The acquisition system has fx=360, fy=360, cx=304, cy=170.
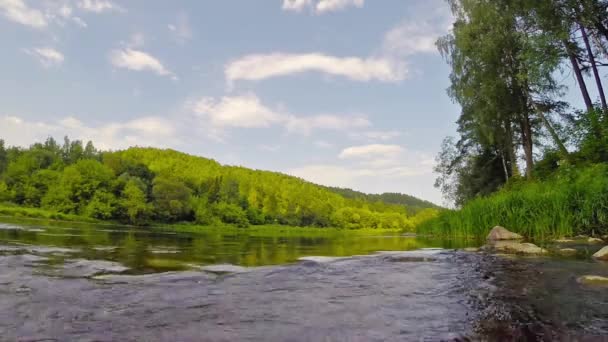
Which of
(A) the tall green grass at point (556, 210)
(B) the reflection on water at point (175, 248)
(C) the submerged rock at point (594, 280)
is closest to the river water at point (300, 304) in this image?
(C) the submerged rock at point (594, 280)

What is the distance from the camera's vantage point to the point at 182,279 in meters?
6.29

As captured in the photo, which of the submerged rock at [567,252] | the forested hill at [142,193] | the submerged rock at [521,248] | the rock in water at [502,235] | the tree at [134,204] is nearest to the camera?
the submerged rock at [567,252]

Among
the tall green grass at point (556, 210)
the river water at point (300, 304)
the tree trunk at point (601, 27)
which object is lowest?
the river water at point (300, 304)

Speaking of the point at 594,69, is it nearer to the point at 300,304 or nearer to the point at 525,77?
the point at 525,77

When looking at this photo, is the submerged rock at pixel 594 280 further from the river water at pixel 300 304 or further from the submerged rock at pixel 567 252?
the submerged rock at pixel 567 252

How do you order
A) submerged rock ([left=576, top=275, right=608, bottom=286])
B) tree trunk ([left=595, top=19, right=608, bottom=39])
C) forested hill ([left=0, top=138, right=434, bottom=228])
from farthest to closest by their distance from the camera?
1. forested hill ([left=0, top=138, right=434, bottom=228])
2. tree trunk ([left=595, top=19, right=608, bottom=39])
3. submerged rock ([left=576, top=275, right=608, bottom=286])

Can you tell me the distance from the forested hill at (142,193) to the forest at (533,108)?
2739 inches

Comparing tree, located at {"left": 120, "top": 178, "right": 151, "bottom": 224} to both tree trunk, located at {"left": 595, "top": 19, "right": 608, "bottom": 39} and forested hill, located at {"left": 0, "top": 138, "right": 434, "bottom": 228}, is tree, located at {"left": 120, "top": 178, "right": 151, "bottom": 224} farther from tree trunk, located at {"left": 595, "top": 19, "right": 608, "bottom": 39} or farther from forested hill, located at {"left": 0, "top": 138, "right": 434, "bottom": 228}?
tree trunk, located at {"left": 595, "top": 19, "right": 608, "bottom": 39}

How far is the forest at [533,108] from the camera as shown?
515 inches

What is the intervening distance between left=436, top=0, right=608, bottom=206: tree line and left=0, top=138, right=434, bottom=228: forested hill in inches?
2708

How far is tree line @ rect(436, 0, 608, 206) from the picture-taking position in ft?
64.1

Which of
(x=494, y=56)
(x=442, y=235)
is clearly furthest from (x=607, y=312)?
(x=494, y=56)

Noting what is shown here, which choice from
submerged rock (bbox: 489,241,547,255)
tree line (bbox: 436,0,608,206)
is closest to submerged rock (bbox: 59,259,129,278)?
submerged rock (bbox: 489,241,547,255)

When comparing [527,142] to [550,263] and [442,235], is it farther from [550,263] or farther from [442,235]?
[550,263]
